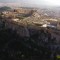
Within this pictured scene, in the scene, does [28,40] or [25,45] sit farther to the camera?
[28,40]

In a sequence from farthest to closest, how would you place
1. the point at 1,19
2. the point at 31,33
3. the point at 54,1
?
the point at 54,1, the point at 1,19, the point at 31,33

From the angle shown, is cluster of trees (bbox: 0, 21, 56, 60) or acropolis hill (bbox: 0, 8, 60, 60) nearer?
cluster of trees (bbox: 0, 21, 56, 60)

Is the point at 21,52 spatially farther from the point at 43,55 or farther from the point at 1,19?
the point at 1,19

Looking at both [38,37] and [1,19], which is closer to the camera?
[38,37]

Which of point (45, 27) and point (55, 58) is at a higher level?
point (45, 27)

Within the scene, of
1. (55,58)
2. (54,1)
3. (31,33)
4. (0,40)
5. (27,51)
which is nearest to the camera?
(55,58)

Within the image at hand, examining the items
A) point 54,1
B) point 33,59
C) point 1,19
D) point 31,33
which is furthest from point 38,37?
point 54,1

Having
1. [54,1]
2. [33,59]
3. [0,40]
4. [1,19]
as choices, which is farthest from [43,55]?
[54,1]

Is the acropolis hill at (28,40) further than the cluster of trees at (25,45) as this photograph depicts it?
Yes
